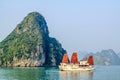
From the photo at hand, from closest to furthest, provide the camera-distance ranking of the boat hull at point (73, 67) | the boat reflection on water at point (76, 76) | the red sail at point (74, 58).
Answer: the boat reflection on water at point (76, 76) → the boat hull at point (73, 67) → the red sail at point (74, 58)

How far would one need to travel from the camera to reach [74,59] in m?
164

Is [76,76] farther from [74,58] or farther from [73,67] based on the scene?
[74,58]

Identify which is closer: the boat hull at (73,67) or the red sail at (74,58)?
the boat hull at (73,67)

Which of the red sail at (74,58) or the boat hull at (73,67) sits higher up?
the red sail at (74,58)

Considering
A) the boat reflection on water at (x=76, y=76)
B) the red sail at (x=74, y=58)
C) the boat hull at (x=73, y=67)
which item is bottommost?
the boat reflection on water at (x=76, y=76)

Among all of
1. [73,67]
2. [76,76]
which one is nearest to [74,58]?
[73,67]

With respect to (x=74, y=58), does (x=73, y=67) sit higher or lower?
lower

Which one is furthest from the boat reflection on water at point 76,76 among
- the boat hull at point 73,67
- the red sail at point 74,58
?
the red sail at point 74,58

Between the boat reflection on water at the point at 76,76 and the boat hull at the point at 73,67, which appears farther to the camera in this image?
the boat hull at the point at 73,67

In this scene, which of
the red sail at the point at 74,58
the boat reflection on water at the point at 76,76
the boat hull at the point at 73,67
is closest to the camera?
the boat reflection on water at the point at 76,76

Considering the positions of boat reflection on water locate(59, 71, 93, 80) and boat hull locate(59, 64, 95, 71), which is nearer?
boat reflection on water locate(59, 71, 93, 80)

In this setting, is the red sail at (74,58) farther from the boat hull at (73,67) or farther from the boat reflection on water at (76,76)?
the boat reflection on water at (76,76)

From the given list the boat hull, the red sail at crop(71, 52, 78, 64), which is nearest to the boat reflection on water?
the boat hull

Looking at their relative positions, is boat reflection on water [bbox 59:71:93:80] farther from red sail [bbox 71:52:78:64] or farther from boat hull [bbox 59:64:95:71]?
red sail [bbox 71:52:78:64]
